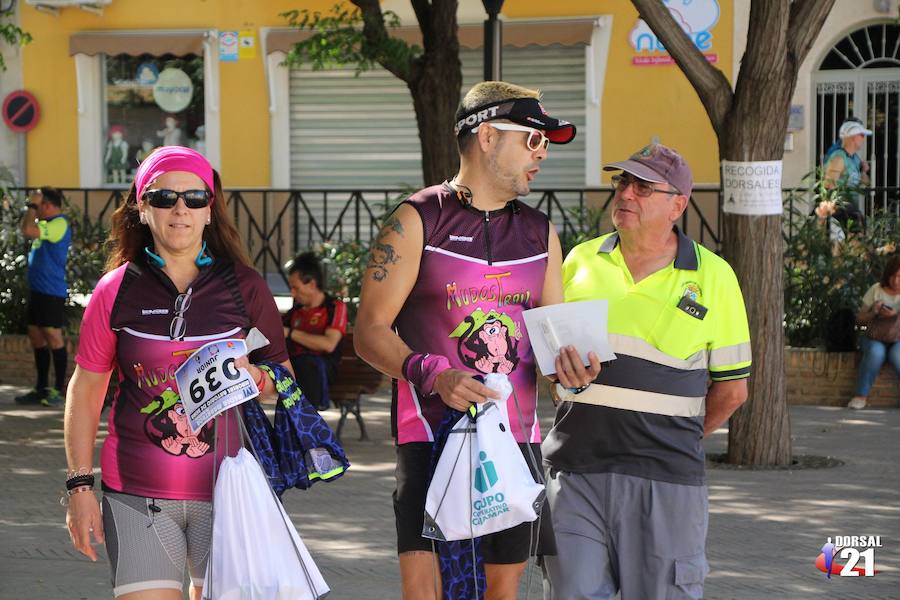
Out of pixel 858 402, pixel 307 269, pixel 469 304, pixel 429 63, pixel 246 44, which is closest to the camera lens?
pixel 469 304

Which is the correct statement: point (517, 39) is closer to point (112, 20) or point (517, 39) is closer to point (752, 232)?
point (112, 20)

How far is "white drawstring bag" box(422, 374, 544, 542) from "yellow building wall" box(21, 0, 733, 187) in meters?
16.3

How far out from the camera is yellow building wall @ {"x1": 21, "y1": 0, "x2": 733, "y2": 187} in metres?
20.2

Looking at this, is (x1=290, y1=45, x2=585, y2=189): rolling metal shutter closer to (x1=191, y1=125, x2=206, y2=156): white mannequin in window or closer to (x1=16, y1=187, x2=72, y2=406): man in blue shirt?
(x1=191, y1=125, x2=206, y2=156): white mannequin in window

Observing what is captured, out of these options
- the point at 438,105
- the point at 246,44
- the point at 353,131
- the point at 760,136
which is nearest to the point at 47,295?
the point at 438,105

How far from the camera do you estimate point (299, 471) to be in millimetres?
4102

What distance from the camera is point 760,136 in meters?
9.18

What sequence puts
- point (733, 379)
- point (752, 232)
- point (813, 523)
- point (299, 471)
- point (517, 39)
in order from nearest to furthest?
point (299, 471) → point (733, 379) → point (813, 523) → point (752, 232) → point (517, 39)

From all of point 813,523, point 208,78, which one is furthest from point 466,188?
point 208,78

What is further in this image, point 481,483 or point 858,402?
point 858,402

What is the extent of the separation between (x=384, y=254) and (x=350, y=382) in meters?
6.45

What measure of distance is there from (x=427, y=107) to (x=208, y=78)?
970cm

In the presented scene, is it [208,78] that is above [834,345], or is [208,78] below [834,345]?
above

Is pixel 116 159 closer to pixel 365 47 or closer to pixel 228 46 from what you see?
pixel 228 46
